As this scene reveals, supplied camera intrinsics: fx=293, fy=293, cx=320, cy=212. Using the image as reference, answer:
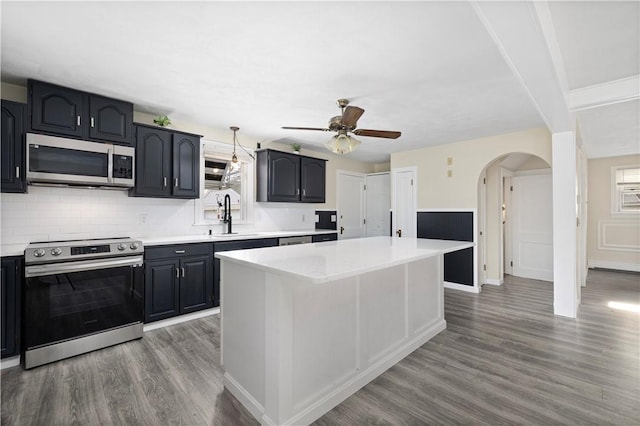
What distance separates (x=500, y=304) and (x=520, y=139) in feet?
7.72

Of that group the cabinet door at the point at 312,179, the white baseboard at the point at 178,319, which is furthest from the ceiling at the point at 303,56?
the white baseboard at the point at 178,319

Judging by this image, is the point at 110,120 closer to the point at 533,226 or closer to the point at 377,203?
the point at 377,203

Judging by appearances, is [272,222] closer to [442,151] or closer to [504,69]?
[442,151]

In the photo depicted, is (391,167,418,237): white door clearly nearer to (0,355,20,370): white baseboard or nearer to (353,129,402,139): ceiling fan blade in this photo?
(353,129,402,139): ceiling fan blade

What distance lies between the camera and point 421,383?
7.02 feet

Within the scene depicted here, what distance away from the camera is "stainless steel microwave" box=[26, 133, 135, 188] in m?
2.60

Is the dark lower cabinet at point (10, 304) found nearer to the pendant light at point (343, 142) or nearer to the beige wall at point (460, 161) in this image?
the pendant light at point (343, 142)

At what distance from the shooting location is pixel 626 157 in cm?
607

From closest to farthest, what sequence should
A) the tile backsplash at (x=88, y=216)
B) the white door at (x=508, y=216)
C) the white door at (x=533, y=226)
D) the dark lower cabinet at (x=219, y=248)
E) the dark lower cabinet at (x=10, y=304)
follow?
the dark lower cabinet at (x=10, y=304)
the tile backsplash at (x=88, y=216)
the dark lower cabinet at (x=219, y=248)
the white door at (x=533, y=226)
the white door at (x=508, y=216)

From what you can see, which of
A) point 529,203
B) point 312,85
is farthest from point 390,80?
point 529,203

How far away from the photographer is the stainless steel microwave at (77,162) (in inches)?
102

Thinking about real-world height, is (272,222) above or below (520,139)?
below

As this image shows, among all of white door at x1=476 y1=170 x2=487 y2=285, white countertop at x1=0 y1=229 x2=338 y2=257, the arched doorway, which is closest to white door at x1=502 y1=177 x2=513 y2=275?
the arched doorway

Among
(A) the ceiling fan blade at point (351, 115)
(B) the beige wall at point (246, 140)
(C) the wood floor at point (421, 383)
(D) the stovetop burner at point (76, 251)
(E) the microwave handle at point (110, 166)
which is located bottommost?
(C) the wood floor at point (421, 383)
